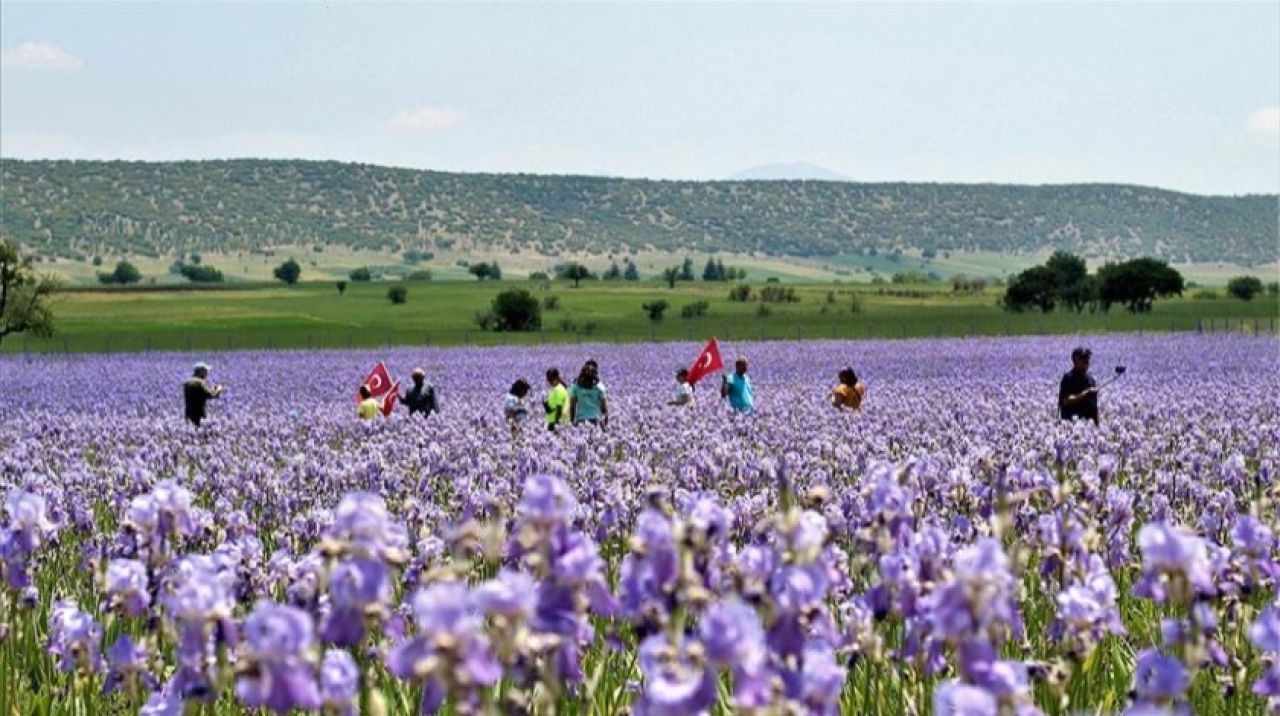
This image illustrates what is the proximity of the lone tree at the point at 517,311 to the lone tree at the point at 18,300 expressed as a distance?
19.1 meters

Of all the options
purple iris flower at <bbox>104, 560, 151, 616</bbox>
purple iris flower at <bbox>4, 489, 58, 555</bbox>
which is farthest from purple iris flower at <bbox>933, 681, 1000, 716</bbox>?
purple iris flower at <bbox>4, 489, 58, 555</bbox>

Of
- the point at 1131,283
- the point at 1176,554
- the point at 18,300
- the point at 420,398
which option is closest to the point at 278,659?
the point at 1176,554

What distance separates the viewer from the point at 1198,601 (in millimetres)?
2955

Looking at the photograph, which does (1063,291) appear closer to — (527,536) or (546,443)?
(546,443)

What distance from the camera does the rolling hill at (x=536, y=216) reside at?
156625 millimetres

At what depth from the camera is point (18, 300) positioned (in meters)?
47.7

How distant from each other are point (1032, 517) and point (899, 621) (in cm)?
226

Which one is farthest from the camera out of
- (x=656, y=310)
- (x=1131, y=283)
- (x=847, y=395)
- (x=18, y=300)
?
(x=1131, y=283)

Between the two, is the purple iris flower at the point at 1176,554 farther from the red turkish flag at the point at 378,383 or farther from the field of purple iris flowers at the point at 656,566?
the red turkish flag at the point at 378,383

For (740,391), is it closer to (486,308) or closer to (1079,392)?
(1079,392)

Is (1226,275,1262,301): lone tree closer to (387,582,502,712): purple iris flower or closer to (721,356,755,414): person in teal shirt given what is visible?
(721,356,755,414): person in teal shirt

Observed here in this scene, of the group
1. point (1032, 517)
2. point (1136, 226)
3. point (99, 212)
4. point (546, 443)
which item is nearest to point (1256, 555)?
point (1032, 517)

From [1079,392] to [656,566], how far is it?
11.3 meters

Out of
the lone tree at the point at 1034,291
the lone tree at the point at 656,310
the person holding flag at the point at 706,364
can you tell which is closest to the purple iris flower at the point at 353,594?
the person holding flag at the point at 706,364
